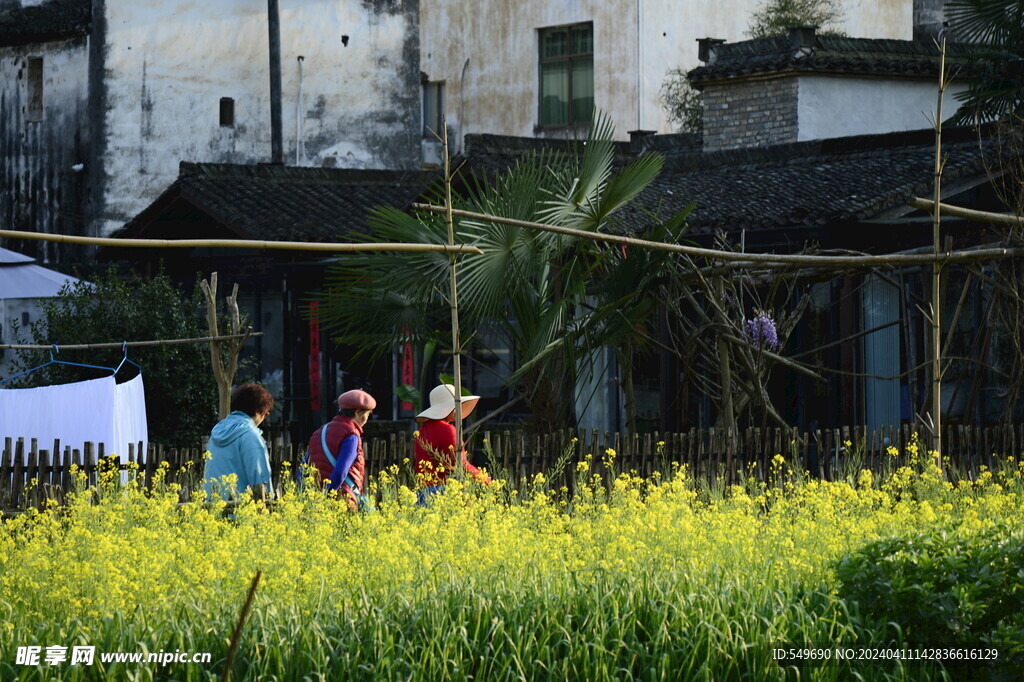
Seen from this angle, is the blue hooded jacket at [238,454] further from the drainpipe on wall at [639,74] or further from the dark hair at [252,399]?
the drainpipe on wall at [639,74]

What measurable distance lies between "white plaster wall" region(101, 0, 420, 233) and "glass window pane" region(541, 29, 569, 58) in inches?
179

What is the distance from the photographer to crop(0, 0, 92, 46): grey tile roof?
2438 cm

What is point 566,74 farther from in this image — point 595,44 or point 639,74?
point 639,74

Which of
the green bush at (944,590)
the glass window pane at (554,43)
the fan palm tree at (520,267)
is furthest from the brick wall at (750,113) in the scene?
the green bush at (944,590)

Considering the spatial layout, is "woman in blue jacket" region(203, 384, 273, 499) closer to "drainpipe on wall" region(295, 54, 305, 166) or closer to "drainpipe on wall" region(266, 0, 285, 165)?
"drainpipe on wall" region(266, 0, 285, 165)

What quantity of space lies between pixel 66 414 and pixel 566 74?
20930 millimetres

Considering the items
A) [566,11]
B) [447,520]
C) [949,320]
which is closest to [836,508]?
[447,520]

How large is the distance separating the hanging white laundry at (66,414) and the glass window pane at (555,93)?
2040cm

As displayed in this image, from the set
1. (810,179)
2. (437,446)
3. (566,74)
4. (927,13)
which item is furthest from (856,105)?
(437,446)

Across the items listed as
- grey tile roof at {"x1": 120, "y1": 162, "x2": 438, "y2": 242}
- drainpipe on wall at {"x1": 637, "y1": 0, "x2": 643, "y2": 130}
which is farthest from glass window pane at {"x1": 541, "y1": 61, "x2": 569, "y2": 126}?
grey tile roof at {"x1": 120, "y1": 162, "x2": 438, "y2": 242}

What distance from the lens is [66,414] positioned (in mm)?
11555

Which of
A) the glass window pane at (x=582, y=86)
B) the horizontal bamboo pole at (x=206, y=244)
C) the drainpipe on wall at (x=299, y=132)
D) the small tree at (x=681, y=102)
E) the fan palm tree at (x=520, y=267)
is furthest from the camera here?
the glass window pane at (x=582, y=86)

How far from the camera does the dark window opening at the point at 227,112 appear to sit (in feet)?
83.5

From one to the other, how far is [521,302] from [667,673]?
15.1 ft
